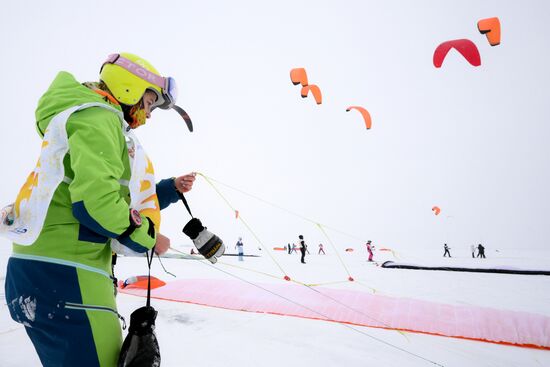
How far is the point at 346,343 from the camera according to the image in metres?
2.95

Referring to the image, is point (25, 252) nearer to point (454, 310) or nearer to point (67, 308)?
point (67, 308)

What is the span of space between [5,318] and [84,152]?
425cm

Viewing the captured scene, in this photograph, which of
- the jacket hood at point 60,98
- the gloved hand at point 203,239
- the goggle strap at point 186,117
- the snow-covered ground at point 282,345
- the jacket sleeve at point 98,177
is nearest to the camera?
the jacket sleeve at point 98,177

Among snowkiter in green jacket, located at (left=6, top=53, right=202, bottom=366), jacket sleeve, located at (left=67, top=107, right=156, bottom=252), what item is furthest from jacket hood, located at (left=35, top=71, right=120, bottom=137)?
jacket sleeve, located at (left=67, top=107, right=156, bottom=252)

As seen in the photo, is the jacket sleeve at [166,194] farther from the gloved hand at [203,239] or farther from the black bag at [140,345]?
the black bag at [140,345]

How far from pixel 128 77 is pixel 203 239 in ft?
2.99

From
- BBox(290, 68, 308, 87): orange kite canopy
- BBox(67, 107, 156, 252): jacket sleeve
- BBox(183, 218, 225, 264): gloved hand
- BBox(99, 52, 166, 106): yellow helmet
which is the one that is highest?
BBox(290, 68, 308, 87): orange kite canopy

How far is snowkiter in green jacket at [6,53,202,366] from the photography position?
0.92 meters

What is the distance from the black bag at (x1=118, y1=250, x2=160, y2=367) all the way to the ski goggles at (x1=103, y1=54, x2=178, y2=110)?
108 cm

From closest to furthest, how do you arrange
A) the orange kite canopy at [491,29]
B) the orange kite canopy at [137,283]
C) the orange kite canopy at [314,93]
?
the orange kite canopy at [137,283], the orange kite canopy at [491,29], the orange kite canopy at [314,93]

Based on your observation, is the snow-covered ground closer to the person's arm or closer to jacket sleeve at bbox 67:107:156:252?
the person's arm

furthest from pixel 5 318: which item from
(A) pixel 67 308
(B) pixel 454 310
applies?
(B) pixel 454 310

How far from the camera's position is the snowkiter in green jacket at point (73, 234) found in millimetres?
924

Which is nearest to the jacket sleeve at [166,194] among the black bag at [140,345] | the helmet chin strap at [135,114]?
the helmet chin strap at [135,114]
